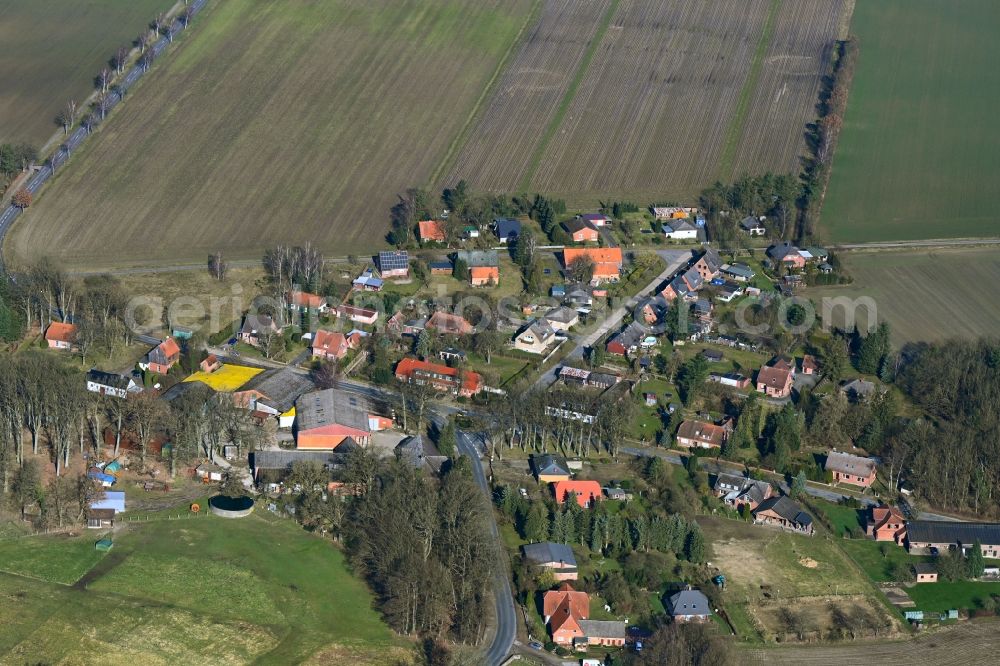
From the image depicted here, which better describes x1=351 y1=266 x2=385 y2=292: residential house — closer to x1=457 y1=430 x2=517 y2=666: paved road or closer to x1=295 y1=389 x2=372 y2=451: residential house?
x1=295 y1=389 x2=372 y2=451: residential house

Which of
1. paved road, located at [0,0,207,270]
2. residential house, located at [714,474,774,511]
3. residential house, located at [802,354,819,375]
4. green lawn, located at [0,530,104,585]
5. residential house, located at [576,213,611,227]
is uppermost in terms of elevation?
paved road, located at [0,0,207,270]

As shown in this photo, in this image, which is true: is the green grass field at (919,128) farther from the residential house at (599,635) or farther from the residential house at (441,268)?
the residential house at (599,635)

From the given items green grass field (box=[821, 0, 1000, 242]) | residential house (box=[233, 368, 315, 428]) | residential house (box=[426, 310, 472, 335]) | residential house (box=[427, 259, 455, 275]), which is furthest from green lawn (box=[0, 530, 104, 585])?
green grass field (box=[821, 0, 1000, 242])

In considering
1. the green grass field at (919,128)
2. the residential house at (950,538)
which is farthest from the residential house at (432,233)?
the residential house at (950,538)

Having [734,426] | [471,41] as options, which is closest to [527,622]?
[734,426]

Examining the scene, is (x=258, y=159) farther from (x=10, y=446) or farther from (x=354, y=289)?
(x=10, y=446)
